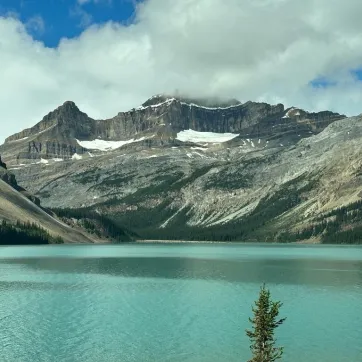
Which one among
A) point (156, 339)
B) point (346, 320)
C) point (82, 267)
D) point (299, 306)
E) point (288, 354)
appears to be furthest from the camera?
point (82, 267)

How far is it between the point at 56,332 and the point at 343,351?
33.0 meters

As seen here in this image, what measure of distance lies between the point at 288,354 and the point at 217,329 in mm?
13612

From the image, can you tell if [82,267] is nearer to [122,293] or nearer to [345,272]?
[122,293]

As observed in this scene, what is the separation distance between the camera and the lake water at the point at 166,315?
2435 inches

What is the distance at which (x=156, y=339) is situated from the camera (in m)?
67.7

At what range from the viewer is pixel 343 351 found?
62.4 meters

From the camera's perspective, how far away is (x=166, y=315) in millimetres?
81938

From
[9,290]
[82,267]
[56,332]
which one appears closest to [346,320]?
[56,332]

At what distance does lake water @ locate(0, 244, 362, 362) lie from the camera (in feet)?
203

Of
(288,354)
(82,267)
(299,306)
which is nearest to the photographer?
(288,354)

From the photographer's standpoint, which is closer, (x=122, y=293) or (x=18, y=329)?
(x=18, y=329)

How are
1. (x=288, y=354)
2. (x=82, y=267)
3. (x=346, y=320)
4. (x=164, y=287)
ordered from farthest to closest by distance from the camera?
(x=82, y=267) < (x=164, y=287) < (x=346, y=320) < (x=288, y=354)

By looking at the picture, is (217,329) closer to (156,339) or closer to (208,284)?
(156,339)

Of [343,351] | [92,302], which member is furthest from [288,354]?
[92,302]
